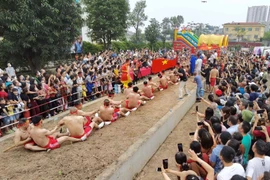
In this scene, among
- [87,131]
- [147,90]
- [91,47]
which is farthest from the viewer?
[91,47]

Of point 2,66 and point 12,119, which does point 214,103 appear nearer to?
point 12,119

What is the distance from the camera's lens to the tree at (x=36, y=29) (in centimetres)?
1170

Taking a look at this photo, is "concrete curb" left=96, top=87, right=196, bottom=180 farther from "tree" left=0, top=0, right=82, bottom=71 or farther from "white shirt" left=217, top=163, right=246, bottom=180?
"tree" left=0, top=0, right=82, bottom=71

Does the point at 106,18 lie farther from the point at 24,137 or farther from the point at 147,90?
the point at 24,137

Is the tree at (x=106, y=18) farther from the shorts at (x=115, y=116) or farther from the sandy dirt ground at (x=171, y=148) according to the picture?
the shorts at (x=115, y=116)

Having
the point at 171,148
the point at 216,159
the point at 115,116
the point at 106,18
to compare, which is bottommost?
the point at 171,148

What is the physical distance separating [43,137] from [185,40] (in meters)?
24.2

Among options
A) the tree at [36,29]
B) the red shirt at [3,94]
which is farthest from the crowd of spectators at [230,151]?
the tree at [36,29]

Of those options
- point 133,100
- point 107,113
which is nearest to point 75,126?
point 107,113

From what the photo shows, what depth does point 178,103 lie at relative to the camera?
952 centimetres

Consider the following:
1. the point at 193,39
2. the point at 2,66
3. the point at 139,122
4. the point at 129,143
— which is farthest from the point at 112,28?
the point at 129,143

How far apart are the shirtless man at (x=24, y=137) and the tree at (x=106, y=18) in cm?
1997

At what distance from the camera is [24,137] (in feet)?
18.8

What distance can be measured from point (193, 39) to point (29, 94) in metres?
22.8
